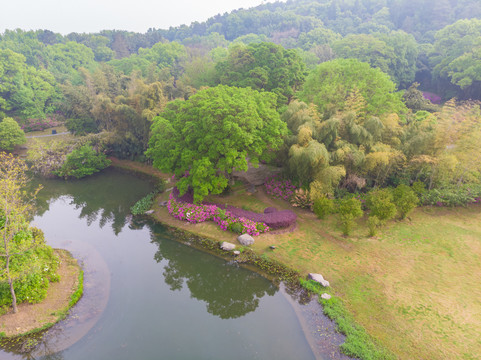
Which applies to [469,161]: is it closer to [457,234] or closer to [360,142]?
[457,234]

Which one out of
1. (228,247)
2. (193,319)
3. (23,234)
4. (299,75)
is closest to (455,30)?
(299,75)

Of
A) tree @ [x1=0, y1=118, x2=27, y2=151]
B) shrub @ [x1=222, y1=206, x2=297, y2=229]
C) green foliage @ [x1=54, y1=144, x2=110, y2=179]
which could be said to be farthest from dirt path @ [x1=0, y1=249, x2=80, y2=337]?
tree @ [x1=0, y1=118, x2=27, y2=151]

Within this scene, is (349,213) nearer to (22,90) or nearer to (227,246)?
(227,246)

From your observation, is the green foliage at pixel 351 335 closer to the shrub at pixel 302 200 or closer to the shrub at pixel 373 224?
the shrub at pixel 373 224

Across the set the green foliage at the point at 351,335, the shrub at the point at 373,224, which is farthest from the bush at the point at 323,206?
the green foliage at the point at 351,335

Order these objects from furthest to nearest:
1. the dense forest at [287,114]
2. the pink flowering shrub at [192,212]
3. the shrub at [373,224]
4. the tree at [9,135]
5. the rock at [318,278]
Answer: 1. the tree at [9,135]
2. the pink flowering shrub at [192,212]
3. the dense forest at [287,114]
4. the shrub at [373,224]
5. the rock at [318,278]

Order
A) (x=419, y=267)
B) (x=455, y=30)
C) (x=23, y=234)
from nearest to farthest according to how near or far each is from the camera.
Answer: (x=23, y=234) < (x=419, y=267) < (x=455, y=30)

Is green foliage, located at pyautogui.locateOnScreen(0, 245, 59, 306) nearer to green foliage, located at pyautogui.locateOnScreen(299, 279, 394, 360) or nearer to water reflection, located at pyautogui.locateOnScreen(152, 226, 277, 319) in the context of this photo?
water reflection, located at pyautogui.locateOnScreen(152, 226, 277, 319)
